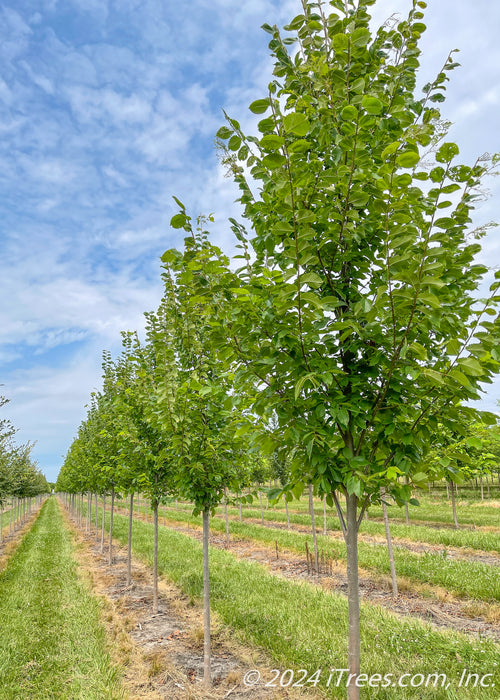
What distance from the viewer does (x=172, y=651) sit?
19.3ft

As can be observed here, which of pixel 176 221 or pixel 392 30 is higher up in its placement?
pixel 392 30

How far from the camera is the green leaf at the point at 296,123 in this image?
158cm

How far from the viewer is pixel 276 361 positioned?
2447 mm

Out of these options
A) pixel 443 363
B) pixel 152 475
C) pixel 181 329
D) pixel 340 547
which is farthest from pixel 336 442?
pixel 340 547

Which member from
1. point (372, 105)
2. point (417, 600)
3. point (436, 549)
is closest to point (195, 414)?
point (372, 105)

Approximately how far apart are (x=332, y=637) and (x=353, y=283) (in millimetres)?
Result: 5249

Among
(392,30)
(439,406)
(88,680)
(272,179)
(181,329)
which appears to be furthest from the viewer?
(181,329)

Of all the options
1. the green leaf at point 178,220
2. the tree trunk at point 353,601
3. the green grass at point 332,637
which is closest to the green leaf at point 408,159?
the green leaf at point 178,220

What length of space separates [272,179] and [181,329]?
136 inches

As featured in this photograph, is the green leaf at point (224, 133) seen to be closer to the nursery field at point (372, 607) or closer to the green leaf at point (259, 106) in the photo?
the green leaf at point (259, 106)

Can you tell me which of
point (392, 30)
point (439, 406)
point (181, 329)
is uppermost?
point (392, 30)

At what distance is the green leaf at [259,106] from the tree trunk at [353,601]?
2.40 m

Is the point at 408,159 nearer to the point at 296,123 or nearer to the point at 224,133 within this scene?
the point at 296,123

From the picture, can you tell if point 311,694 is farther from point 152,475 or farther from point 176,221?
point 176,221
